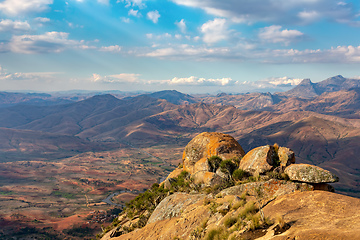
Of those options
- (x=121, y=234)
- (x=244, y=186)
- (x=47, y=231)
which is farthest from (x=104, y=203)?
(x=244, y=186)

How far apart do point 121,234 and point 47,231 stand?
446 ft

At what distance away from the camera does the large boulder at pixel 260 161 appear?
22.4 m

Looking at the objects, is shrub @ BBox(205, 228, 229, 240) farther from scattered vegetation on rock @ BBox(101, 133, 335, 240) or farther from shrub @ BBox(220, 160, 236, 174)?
shrub @ BBox(220, 160, 236, 174)

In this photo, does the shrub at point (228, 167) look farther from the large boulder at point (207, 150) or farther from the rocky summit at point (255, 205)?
the large boulder at point (207, 150)

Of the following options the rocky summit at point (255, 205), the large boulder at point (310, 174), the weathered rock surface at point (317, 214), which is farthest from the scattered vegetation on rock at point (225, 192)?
the weathered rock surface at point (317, 214)

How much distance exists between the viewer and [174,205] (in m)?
24.1

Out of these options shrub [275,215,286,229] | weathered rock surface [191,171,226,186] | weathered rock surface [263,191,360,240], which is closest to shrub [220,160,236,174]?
weathered rock surface [191,171,226,186]

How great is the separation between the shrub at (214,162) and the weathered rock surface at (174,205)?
6.32 m

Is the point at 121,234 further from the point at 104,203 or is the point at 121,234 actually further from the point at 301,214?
the point at 104,203

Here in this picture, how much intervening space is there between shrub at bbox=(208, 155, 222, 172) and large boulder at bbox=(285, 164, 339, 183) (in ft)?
38.5

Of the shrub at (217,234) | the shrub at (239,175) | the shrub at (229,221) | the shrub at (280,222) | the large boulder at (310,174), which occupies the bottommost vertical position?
the shrub at (217,234)

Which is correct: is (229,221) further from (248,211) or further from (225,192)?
(225,192)

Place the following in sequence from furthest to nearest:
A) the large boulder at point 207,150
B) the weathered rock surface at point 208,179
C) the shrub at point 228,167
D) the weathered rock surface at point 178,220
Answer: the large boulder at point 207,150, the shrub at point 228,167, the weathered rock surface at point 208,179, the weathered rock surface at point 178,220

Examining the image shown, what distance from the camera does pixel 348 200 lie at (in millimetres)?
14875
